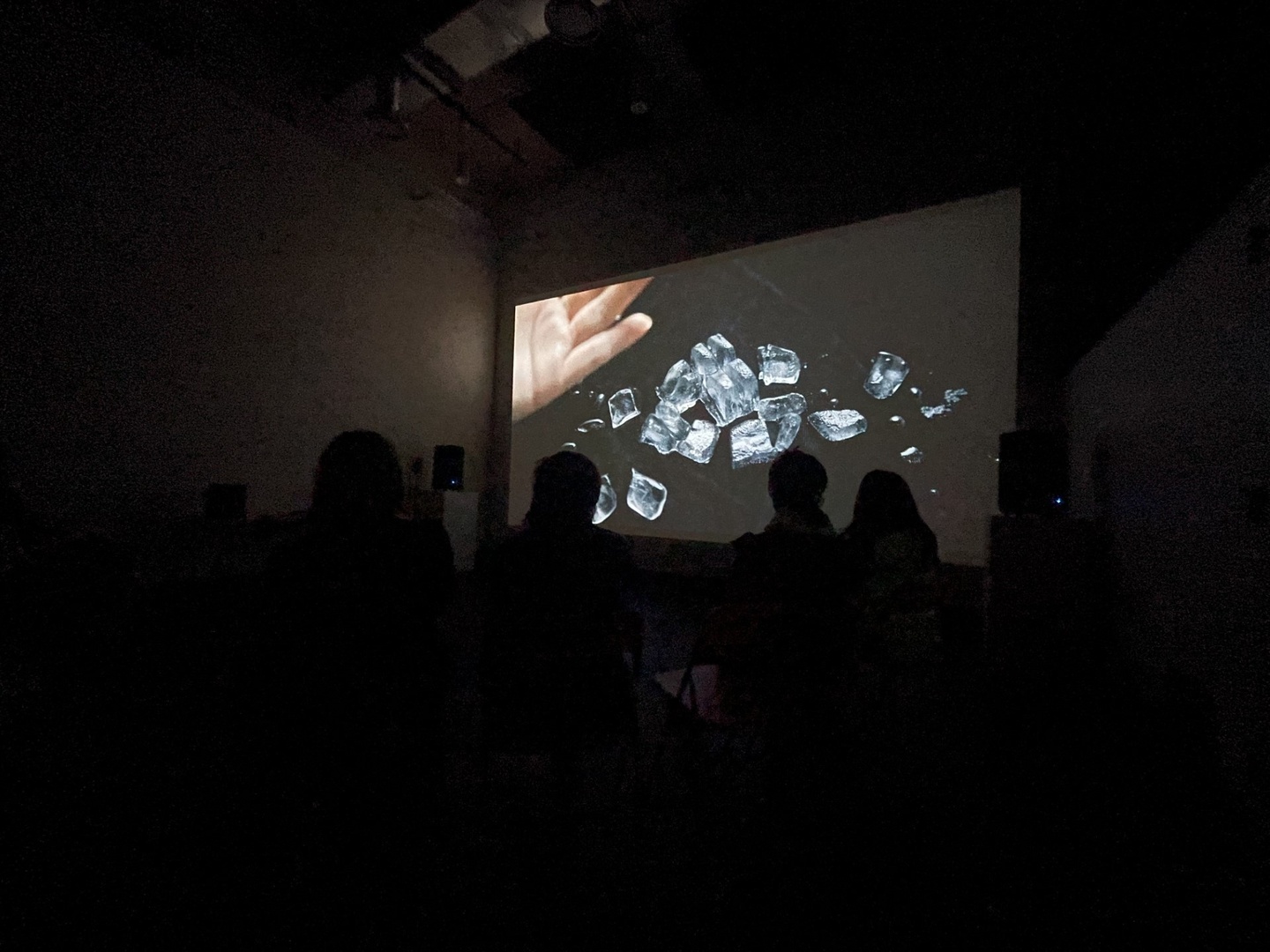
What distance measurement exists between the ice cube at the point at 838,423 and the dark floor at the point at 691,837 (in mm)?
2156

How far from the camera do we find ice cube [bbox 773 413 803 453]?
4469 mm

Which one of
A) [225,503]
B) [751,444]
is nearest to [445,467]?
[225,503]

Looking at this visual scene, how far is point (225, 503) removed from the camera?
3914 mm

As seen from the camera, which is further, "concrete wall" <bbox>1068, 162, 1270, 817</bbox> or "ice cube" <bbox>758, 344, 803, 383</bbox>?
"ice cube" <bbox>758, 344, 803, 383</bbox>

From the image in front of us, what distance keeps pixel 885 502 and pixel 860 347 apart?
7.44 feet

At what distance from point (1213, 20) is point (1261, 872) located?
241cm

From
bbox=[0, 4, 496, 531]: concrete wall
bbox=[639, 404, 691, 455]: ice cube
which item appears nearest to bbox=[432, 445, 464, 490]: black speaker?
bbox=[0, 4, 496, 531]: concrete wall

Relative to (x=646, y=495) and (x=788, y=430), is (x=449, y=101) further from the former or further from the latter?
(x=788, y=430)

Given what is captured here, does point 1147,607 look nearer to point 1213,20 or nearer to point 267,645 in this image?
point 1213,20

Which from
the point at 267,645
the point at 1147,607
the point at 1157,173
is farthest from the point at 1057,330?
the point at 267,645

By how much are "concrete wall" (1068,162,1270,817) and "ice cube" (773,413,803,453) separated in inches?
72.8

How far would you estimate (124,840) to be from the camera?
5.65ft

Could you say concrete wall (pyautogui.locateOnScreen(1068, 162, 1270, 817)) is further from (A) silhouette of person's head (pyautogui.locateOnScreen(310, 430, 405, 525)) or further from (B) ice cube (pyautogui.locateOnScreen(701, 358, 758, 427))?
(A) silhouette of person's head (pyautogui.locateOnScreen(310, 430, 405, 525))

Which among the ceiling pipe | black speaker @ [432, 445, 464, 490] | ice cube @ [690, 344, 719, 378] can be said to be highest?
the ceiling pipe
